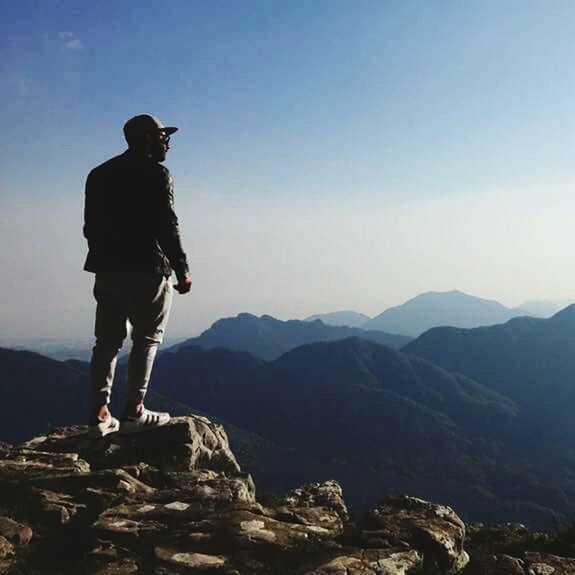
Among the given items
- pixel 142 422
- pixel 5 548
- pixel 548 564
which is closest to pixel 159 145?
pixel 142 422

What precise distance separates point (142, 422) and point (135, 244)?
3.17 meters

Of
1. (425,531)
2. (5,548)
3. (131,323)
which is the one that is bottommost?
(425,531)

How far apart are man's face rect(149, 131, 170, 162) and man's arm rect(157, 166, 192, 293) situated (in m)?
0.35

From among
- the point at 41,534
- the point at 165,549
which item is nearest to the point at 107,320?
the point at 41,534

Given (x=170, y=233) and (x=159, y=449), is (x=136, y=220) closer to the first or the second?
(x=170, y=233)

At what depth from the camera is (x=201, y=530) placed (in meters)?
6.26

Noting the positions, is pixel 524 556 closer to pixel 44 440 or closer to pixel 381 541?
pixel 381 541

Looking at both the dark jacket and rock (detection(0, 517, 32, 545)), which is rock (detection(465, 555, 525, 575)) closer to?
rock (detection(0, 517, 32, 545))

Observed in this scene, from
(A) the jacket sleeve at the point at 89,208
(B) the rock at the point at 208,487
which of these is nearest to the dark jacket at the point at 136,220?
(A) the jacket sleeve at the point at 89,208

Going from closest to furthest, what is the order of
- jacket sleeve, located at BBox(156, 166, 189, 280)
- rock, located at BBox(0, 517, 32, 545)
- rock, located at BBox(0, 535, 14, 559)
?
rock, located at BBox(0, 535, 14, 559)
rock, located at BBox(0, 517, 32, 545)
jacket sleeve, located at BBox(156, 166, 189, 280)

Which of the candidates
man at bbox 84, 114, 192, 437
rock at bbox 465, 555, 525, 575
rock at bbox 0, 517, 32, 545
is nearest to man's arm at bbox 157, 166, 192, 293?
man at bbox 84, 114, 192, 437

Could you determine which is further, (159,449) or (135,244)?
(159,449)

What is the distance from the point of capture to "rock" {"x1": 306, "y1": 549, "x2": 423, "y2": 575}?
539 centimetres

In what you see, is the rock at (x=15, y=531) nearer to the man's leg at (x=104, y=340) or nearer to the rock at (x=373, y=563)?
the man's leg at (x=104, y=340)
